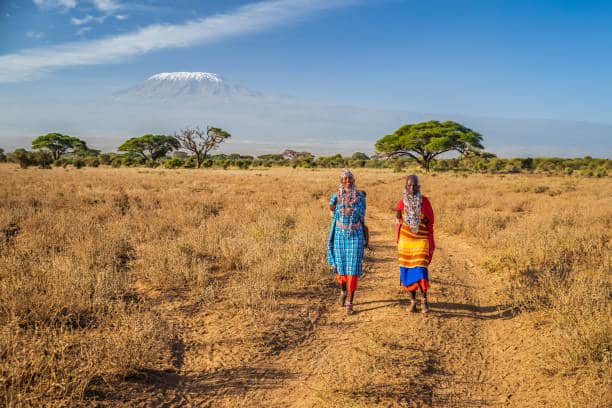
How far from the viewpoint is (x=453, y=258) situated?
26.4 ft

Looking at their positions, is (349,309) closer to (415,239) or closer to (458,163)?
(415,239)

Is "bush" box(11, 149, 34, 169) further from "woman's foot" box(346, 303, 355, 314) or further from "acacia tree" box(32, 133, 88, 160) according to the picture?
"woman's foot" box(346, 303, 355, 314)

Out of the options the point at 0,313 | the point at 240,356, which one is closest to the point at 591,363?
the point at 240,356

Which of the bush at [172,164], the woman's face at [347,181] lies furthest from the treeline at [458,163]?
the woman's face at [347,181]

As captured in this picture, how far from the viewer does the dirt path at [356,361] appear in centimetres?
343

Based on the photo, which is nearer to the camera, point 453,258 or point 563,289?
point 563,289

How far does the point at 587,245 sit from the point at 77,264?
9582 mm

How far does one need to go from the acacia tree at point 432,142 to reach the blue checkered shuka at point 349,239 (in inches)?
1460

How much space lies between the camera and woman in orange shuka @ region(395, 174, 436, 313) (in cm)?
516

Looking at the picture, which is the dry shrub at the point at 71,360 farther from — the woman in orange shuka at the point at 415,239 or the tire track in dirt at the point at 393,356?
the woman in orange shuka at the point at 415,239

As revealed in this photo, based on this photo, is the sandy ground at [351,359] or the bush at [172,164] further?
the bush at [172,164]

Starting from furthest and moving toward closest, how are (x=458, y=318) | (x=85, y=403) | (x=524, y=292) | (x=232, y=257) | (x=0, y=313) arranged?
1. (x=232, y=257)
2. (x=524, y=292)
3. (x=458, y=318)
4. (x=0, y=313)
5. (x=85, y=403)

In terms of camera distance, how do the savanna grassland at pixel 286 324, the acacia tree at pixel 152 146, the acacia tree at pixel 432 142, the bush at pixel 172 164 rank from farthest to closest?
the acacia tree at pixel 152 146 < the bush at pixel 172 164 < the acacia tree at pixel 432 142 < the savanna grassland at pixel 286 324

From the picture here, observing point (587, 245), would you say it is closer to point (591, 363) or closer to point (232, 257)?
point (591, 363)
